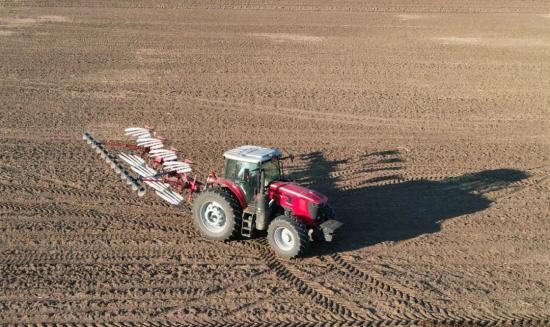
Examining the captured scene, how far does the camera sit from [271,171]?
36.9 ft

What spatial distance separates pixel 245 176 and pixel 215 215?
86 centimetres

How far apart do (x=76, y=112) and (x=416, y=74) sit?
1073 centimetres

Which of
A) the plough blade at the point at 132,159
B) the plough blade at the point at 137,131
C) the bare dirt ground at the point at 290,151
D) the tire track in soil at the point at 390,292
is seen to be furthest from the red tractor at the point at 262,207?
the plough blade at the point at 137,131

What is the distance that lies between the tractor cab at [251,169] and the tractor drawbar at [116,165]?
162 cm

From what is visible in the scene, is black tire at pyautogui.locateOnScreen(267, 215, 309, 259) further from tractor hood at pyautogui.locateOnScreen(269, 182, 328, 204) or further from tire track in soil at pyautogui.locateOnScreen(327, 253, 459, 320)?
tire track in soil at pyautogui.locateOnScreen(327, 253, 459, 320)

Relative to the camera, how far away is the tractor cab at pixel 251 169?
434 inches

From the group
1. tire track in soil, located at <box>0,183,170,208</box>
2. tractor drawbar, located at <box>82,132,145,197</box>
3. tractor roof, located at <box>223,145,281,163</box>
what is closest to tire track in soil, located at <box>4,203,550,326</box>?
tractor roof, located at <box>223,145,281,163</box>

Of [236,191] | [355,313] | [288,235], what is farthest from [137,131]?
[355,313]

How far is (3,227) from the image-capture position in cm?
1161

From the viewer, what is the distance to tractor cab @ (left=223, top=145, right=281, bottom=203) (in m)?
11.0

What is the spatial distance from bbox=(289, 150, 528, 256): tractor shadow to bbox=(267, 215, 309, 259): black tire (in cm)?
62

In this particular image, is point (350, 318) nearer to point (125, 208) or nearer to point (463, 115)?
point (125, 208)

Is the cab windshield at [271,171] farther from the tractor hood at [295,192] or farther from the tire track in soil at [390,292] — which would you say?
the tire track in soil at [390,292]

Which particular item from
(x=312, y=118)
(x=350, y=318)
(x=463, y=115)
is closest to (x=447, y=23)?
(x=463, y=115)
